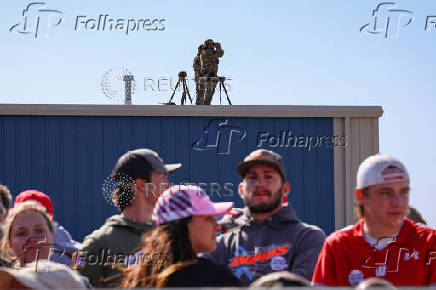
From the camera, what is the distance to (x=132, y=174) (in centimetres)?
484

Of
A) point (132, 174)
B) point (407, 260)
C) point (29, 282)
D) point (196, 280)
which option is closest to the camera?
point (29, 282)

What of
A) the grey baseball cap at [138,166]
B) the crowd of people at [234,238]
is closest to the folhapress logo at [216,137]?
the crowd of people at [234,238]

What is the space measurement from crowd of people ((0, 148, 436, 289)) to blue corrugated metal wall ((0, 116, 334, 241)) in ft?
19.0

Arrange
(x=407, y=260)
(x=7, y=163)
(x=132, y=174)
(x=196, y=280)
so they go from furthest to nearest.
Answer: (x=7, y=163) < (x=132, y=174) < (x=407, y=260) < (x=196, y=280)

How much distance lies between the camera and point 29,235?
4223 mm

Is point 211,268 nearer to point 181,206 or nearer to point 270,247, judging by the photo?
point 181,206

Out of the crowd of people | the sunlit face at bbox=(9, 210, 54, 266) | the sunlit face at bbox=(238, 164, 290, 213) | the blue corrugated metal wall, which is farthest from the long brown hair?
the blue corrugated metal wall

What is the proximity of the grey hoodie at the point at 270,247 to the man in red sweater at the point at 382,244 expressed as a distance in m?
0.38

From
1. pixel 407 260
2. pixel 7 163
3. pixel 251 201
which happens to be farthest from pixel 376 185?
Answer: pixel 7 163

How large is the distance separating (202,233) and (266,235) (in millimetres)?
993

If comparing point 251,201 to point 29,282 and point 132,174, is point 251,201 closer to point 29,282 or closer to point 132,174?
point 132,174

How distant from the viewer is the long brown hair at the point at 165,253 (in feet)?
10.9

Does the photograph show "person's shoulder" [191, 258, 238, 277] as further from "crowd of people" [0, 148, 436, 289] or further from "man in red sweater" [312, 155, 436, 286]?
"man in red sweater" [312, 155, 436, 286]

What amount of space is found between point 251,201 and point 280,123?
6998 millimetres
